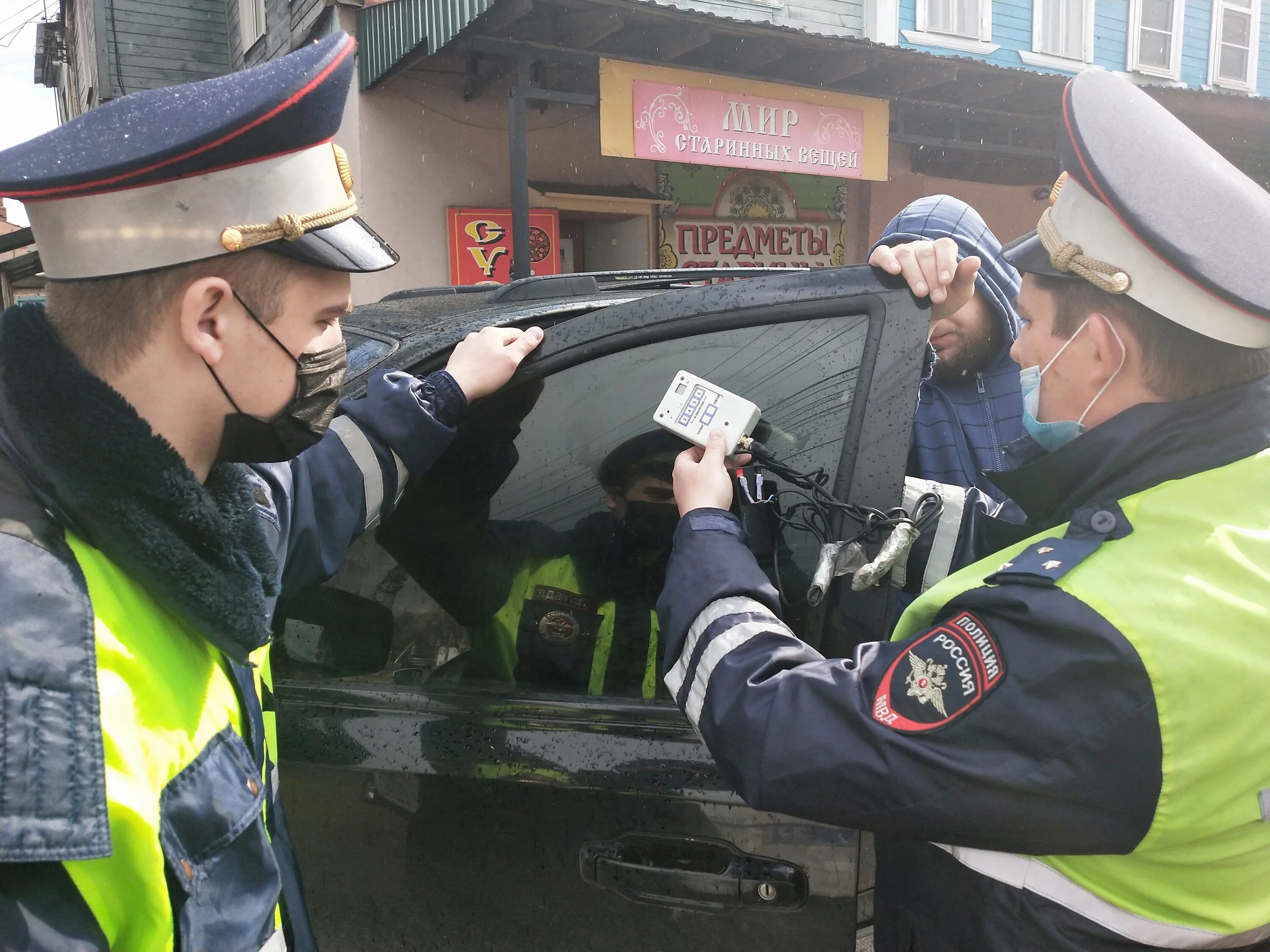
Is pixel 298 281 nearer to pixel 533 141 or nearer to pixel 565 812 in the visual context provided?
pixel 565 812

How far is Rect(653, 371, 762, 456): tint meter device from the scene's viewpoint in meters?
1.34

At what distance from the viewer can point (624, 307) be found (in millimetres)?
1471

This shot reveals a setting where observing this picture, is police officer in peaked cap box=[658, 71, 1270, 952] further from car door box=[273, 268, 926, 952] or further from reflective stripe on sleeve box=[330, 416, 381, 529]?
reflective stripe on sleeve box=[330, 416, 381, 529]

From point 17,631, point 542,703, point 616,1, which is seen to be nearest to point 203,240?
point 17,631

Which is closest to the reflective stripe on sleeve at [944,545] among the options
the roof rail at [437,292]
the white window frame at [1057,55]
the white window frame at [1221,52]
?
the roof rail at [437,292]

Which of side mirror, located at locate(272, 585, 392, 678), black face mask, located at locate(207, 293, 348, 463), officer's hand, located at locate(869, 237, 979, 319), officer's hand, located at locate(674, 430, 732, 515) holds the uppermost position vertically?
officer's hand, located at locate(869, 237, 979, 319)

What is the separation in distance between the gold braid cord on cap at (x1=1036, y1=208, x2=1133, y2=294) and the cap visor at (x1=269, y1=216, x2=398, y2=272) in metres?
0.81

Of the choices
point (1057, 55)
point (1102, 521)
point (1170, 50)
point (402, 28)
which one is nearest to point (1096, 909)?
point (1102, 521)

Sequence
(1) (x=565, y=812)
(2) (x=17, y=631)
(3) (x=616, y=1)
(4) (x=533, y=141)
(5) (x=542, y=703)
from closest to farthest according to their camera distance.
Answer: (2) (x=17, y=631)
(1) (x=565, y=812)
(5) (x=542, y=703)
(3) (x=616, y=1)
(4) (x=533, y=141)

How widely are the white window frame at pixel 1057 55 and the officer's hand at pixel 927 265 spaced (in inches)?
374

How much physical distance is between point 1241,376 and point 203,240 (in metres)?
1.16

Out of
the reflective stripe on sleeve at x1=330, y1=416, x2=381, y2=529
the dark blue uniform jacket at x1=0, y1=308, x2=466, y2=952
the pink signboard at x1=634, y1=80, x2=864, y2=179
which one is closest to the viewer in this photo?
the dark blue uniform jacket at x1=0, y1=308, x2=466, y2=952

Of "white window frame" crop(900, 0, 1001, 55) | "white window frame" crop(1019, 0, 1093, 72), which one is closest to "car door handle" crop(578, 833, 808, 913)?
"white window frame" crop(900, 0, 1001, 55)

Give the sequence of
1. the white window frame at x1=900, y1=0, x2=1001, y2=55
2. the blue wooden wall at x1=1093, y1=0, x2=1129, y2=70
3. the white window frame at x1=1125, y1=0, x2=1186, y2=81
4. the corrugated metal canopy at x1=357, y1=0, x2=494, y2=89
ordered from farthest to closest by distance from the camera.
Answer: the white window frame at x1=1125, y1=0, x2=1186, y2=81 → the blue wooden wall at x1=1093, y1=0, x2=1129, y2=70 → the white window frame at x1=900, y1=0, x2=1001, y2=55 → the corrugated metal canopy at x1=357, y1=0, x2=494, y2=89
